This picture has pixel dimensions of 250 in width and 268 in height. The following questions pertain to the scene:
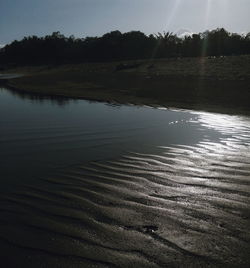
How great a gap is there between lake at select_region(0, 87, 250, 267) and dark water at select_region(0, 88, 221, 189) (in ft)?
0.13

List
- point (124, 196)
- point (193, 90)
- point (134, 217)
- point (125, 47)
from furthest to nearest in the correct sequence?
point (125, 47), point (193, 90), point (124, 196), point (134, 217)

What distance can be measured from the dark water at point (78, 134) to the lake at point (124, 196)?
40 millimetres

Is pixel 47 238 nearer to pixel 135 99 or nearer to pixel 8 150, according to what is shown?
pixel 8 150

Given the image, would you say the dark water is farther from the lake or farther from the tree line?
the tree line

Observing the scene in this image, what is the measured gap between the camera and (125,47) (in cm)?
7300

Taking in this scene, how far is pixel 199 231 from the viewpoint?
4598 millimetres

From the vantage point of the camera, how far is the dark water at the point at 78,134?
7.96m

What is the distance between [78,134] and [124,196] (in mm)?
5425

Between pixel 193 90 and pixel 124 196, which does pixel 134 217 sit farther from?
pixel 193 90

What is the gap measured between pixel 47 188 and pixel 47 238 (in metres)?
1.85

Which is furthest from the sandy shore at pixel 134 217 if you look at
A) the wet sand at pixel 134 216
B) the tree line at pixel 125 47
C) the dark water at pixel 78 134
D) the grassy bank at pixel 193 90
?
the tree line at pixel 125 47

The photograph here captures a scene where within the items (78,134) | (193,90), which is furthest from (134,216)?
(193,90)

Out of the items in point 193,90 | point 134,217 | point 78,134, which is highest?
point 193,90

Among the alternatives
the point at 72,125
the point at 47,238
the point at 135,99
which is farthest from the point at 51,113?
the point at 47,238
